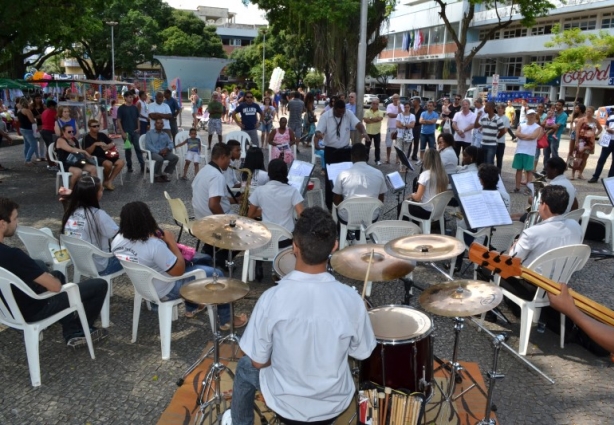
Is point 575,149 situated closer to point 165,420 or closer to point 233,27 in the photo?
point 165,420

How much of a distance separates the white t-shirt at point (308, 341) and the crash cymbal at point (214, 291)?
0.99 meters

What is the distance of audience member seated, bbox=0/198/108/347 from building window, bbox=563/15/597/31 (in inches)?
1655

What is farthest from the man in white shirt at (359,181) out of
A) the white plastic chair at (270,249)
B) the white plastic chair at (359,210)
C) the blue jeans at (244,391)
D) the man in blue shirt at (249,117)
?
the man in blue shirt at (249,117)

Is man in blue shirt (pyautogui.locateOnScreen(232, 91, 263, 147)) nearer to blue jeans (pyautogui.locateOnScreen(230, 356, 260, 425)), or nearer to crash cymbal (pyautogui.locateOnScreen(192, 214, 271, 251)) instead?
crash cymbal (pyautogui.locateOnScreen(192, 214, 271, 251))

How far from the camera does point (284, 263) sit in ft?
14.9

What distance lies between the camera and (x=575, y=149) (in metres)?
12.4

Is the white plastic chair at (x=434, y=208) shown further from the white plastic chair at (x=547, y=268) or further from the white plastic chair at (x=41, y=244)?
the white plastic chair at (x=41, y=244)

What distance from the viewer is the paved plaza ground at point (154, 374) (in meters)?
3.75

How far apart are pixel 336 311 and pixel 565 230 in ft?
10.4

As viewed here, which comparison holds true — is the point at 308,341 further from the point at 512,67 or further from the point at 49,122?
the point at 512,67

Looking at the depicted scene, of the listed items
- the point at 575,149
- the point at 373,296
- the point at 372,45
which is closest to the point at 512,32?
the point at 372,45

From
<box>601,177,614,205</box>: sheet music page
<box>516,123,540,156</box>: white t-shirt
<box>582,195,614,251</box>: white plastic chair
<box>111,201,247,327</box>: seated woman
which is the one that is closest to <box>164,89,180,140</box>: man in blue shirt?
<box>516,123,540,156</box>: white t-shirt

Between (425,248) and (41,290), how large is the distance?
10.1 feet

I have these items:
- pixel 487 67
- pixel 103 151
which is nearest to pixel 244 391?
pixel 103 151
